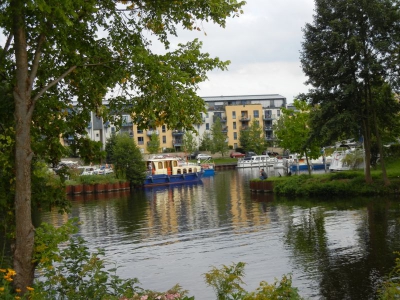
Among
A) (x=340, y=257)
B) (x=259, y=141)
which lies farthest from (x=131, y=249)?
(x=259, y=141)

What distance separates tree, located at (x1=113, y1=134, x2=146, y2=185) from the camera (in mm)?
67938

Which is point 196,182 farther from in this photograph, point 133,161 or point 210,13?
point 210,13

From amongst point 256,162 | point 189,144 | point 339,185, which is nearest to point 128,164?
point 339,185

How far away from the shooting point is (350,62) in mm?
36438

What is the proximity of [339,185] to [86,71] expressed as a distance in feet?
101

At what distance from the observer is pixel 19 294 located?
29.0 ft

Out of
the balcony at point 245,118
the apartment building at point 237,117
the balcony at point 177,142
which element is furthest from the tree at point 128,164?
the balcony at point 245,118

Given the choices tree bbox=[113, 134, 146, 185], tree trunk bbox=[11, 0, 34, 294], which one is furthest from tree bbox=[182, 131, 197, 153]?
tree trunk bbox=[11, 0, 34, 294]

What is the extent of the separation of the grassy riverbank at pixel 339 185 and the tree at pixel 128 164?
27.2 m

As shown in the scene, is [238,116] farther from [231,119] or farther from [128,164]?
Result: [128,164]

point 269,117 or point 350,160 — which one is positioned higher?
point 269,117

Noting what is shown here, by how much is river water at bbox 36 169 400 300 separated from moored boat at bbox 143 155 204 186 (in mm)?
31245

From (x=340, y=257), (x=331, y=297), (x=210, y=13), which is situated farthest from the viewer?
(x=340, y=257)

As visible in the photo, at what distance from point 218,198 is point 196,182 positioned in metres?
27.4
